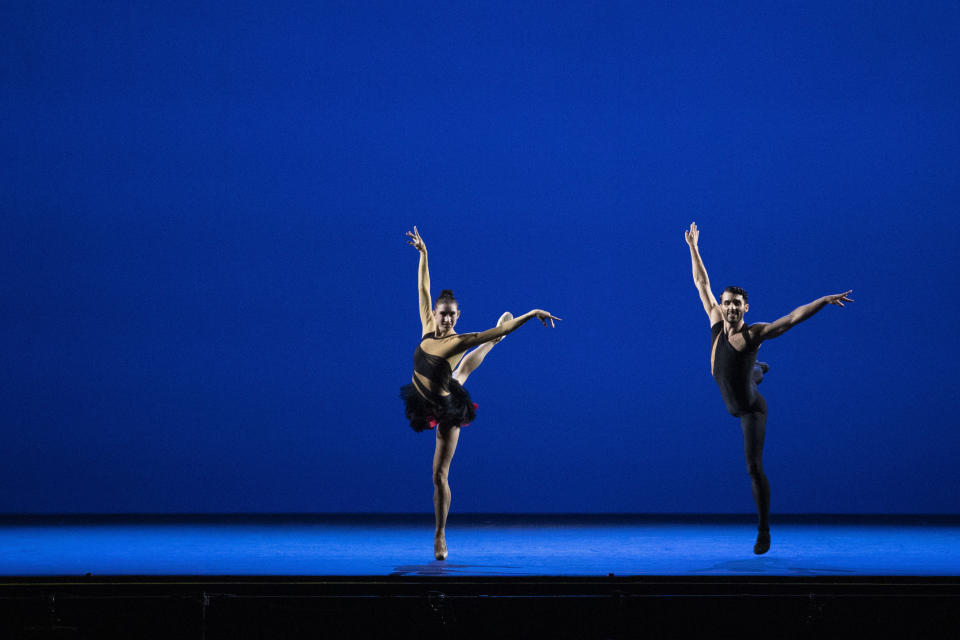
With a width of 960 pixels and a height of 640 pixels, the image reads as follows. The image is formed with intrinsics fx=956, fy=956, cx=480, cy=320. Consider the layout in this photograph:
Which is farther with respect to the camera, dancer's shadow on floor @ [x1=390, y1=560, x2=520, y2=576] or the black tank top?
the black tank top

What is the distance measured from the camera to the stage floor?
3.83 m

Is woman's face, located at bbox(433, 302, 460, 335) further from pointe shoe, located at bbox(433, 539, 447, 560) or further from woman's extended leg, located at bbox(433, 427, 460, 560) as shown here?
pointe shoe, located at bbox(433, 539, 447, 560)

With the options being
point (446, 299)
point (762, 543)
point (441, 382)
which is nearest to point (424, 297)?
point (446, 299)

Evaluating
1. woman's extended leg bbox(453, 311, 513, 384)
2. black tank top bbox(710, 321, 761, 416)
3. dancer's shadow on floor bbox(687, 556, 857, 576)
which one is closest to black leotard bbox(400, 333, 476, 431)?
woman's extended leg bbox(453, 311, 513, 384)

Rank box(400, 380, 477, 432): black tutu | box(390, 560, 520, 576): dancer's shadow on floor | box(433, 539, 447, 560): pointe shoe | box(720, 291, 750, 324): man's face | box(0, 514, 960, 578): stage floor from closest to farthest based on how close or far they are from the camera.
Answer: box(390, 560, 520, 576): dancer's shadow on floor → box(0, 514, 960, 578): stage floor → box(433, 539, 447, 560): pointe shoe → box(400, 380, 477, 432): black tutu → box(720, 291, 750, 324): man's face

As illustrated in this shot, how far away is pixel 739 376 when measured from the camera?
485 cm

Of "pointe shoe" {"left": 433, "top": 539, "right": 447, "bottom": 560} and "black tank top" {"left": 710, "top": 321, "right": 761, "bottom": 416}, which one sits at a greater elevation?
"black tank top" {"left": 710, "top": 321, "right": 761, "bottom": 416}

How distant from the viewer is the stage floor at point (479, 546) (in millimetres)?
3826

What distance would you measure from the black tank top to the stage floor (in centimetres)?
73

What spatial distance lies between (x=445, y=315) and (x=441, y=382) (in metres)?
0.34

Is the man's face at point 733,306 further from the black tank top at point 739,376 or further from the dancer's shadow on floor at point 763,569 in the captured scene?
the dancer's shadow on floor at point 763,569
